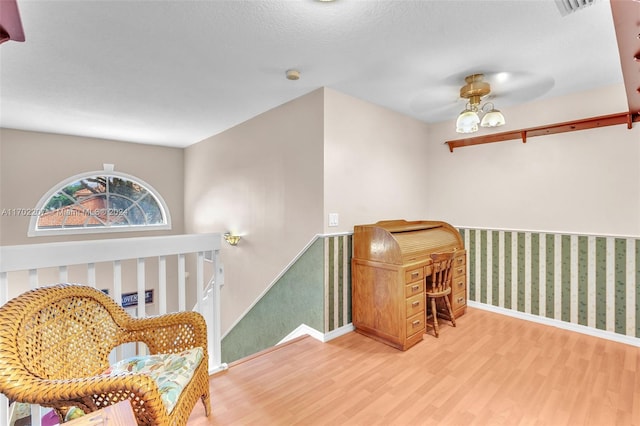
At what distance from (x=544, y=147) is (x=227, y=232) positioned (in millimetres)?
4030

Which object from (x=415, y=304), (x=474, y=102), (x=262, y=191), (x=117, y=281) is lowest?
(x=415, y=304)

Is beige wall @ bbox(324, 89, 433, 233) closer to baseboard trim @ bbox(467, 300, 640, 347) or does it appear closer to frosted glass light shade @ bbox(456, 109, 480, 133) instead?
frosted glass light shade @ bbox(456, 109, 480, 133)

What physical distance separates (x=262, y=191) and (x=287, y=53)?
174 centimetres

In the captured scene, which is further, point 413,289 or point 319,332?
point 319,332

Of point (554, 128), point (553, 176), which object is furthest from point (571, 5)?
point (553, 176)

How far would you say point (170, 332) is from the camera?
1591mm

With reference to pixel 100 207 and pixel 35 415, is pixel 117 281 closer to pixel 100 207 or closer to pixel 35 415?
pixel 35 415

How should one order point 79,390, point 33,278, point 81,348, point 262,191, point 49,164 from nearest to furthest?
point 79,390 < point 81,348 < point 33,278 < point 262,191 < point 49,164

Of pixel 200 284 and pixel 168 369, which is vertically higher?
pixel 200 284

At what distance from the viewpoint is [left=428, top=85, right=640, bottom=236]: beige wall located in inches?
101

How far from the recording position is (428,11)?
165cm

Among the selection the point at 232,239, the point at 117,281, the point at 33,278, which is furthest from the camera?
the point at 232,239

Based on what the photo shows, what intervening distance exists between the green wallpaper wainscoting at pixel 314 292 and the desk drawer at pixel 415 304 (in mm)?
646

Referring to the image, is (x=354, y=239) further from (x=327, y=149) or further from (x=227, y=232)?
(x=227, y=232)
